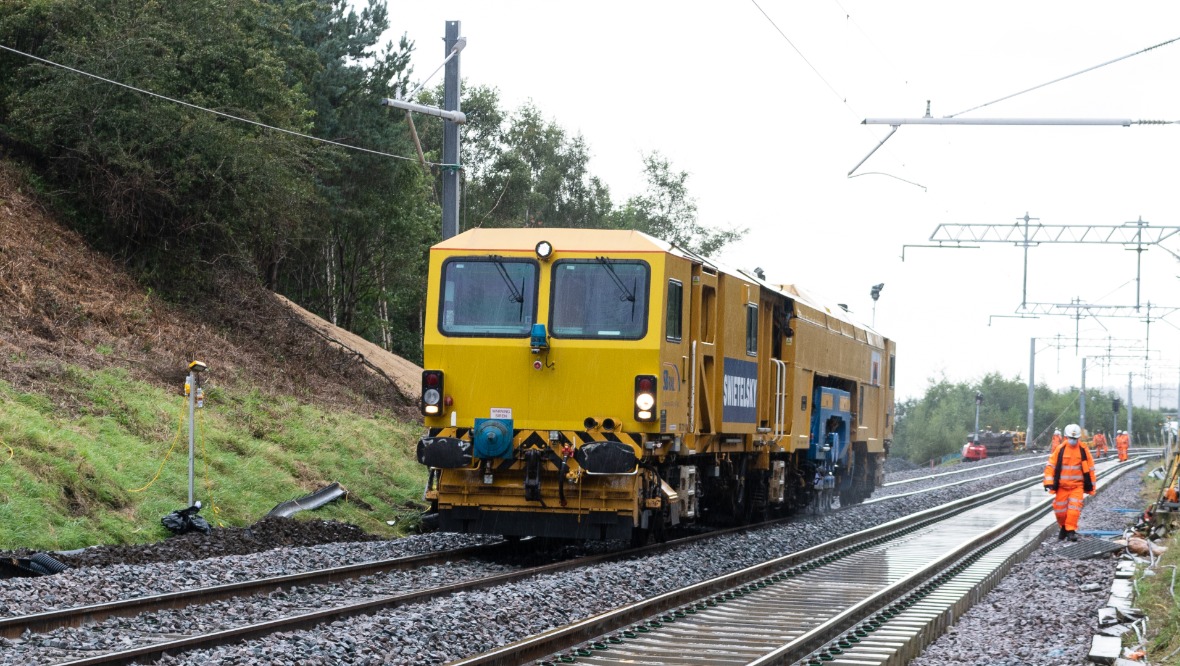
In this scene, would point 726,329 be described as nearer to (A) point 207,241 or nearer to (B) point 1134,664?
(B) point 1134,664

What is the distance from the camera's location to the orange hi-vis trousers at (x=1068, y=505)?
1748cm

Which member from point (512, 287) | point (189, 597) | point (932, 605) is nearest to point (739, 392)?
point (512, 287)

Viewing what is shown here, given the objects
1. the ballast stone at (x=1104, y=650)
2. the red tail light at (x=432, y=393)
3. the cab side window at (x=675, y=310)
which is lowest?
the ballast stone at (x=1104, y=650)

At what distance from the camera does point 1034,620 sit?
11.1 meters

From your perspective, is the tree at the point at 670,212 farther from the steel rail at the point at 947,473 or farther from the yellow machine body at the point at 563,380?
the yellow machine body at the point at 563,380

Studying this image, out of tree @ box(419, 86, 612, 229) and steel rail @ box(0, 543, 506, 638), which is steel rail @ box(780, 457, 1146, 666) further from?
tree @ box(419, 86, 612, 229)

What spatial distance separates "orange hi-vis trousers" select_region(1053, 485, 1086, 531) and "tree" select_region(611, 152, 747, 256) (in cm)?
4117

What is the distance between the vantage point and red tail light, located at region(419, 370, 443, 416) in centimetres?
1376

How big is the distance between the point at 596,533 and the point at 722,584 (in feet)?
5.37

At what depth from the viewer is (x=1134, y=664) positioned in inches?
337

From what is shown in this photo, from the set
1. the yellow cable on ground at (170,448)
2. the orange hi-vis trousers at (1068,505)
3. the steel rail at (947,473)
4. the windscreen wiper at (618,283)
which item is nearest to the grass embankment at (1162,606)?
the orange hi-vis trousers at (1068,505)

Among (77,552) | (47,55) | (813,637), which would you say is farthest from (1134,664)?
(47,55)

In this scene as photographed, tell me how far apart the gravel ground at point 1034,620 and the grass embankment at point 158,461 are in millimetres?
8116

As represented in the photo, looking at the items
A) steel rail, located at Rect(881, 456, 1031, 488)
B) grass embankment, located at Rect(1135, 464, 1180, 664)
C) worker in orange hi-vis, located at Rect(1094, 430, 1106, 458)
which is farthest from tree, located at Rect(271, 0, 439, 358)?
worker in orange hi-vis, located at Rect(1094, 430, 1106, 458)
